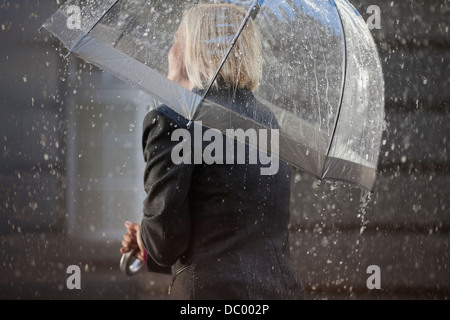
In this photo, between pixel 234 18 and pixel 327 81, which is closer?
pixel 234 18

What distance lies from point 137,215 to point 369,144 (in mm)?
1686

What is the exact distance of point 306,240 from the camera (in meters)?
3.27

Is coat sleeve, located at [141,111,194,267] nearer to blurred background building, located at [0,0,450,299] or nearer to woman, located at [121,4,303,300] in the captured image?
woman, located at [121,4,303,300]

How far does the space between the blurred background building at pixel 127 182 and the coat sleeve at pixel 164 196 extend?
161 centimetres

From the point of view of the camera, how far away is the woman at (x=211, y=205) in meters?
1.61

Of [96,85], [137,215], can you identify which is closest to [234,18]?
[96,85]

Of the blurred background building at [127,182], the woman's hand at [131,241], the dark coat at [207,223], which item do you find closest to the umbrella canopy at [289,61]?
the dark coat at [207,223]

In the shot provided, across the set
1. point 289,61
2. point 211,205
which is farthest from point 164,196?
point 289,61

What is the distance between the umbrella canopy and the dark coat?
11 centimetres

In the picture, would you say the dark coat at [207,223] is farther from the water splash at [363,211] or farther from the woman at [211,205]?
the water splash at [363,211]

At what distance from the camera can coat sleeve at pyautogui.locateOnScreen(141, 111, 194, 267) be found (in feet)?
5.19
